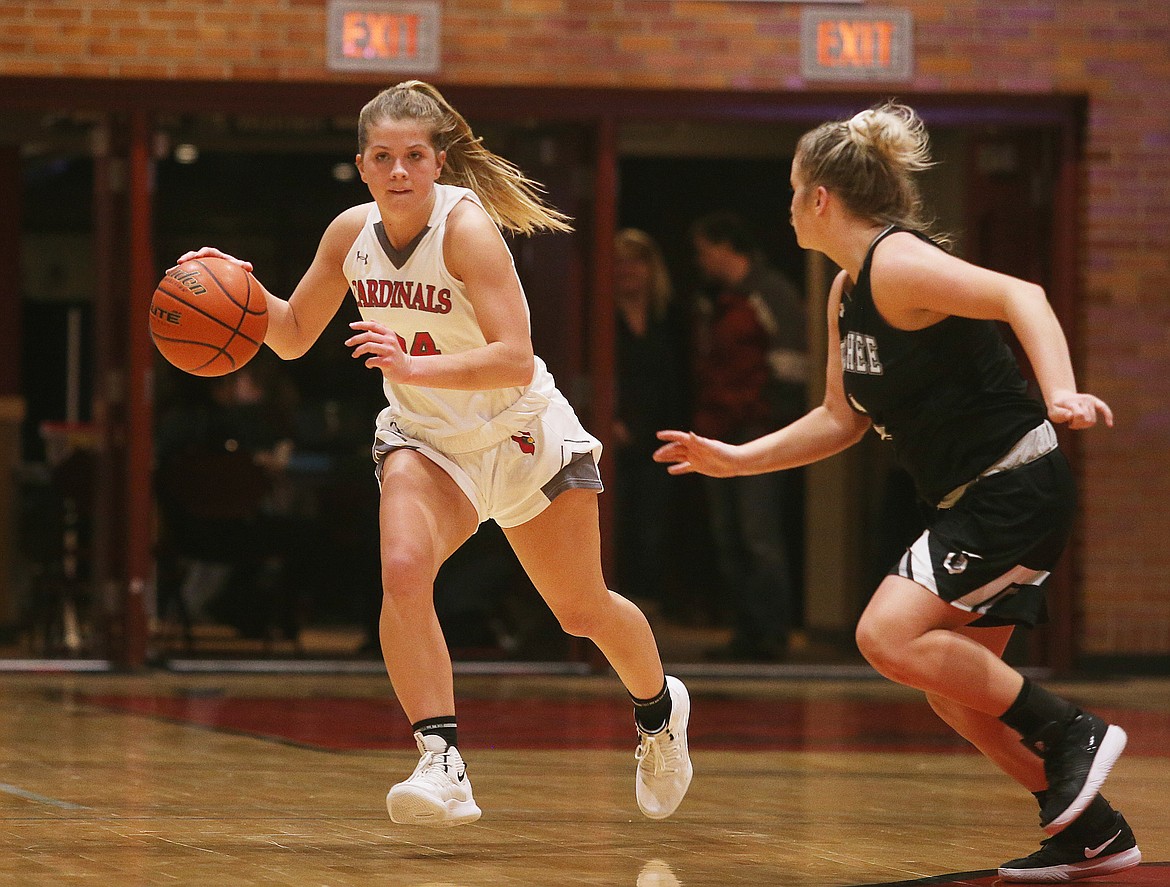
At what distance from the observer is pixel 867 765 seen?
5957 mm

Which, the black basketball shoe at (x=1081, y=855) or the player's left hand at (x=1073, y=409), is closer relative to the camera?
the player's left hand at (x=1073, y=409)

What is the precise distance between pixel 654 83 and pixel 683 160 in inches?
45.0

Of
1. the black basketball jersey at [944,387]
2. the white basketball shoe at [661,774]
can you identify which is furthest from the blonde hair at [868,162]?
the white basketball shoe at [661,774]

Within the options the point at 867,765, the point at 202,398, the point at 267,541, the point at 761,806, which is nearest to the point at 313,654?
the point at 267,541

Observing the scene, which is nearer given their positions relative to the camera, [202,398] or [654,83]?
[654,83]

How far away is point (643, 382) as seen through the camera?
935cm

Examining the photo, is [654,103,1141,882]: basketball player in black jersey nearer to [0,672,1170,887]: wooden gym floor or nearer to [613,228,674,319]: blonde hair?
[0,672,1170,887]: wooden gym floor

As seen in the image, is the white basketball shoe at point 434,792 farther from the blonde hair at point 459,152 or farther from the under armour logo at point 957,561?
the blonde hair at point 459,152

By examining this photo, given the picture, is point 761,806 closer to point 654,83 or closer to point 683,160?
point 654,83

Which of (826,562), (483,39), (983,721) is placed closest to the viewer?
(983,721)

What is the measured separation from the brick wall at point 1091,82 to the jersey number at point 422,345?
14.7 ft

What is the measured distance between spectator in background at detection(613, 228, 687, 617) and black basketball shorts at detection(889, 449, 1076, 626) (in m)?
5.20

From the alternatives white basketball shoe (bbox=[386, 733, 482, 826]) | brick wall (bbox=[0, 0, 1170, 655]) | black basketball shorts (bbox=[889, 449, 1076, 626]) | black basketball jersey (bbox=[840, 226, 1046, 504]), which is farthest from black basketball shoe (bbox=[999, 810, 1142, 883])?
brick wall (bbox=[0, 0, 1170, 655])

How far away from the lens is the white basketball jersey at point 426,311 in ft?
13.9
